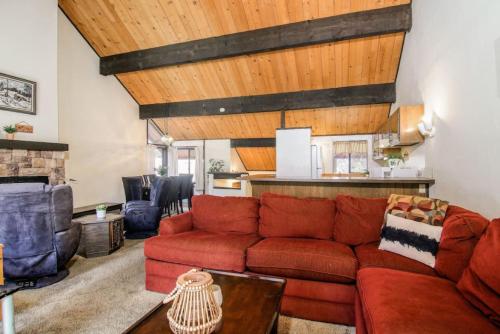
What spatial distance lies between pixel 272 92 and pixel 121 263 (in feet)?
14.5

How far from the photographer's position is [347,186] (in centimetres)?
322

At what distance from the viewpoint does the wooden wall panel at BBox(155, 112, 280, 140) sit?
22.9 feet

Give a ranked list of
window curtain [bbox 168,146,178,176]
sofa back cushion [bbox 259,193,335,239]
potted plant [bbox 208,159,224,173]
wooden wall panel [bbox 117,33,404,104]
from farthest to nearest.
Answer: window curtain [bbox 168,146,178,176] → potted plant [bbox 208,159,224,173] → wooden wall panel [bbox 117,33,404,104] → sofa back cushion [bbox 259,193,335,239]

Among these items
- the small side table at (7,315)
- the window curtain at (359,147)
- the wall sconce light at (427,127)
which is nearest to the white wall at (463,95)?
the wall sconce light at (427,127)

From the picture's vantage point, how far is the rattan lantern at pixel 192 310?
101 cm

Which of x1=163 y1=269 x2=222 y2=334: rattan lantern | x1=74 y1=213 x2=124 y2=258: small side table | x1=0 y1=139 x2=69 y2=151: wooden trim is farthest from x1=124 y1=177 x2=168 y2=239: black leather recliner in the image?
x1=163 y1=269 x2=222 y2=334: rattan lantern

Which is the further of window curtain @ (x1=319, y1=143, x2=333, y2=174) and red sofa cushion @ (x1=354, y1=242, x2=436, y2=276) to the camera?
window curtain @ (x1=319, y1=143, x2=333, y2=174)

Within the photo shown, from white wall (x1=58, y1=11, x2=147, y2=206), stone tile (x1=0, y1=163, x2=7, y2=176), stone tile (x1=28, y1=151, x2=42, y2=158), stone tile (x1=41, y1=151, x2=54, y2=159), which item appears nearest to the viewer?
stone tile (x1=0, y1=163, x2=7, y2=176)

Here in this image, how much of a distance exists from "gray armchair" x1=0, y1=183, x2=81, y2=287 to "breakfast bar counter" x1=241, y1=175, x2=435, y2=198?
2153mm

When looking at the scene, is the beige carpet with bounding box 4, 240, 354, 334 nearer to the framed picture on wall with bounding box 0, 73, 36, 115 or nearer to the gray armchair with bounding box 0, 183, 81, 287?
the gray armchair with bounding box 0, 183, 81, 287

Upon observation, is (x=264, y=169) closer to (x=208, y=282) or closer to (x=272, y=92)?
(x=272, y=92)

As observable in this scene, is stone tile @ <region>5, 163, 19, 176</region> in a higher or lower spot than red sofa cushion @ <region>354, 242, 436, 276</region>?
higher

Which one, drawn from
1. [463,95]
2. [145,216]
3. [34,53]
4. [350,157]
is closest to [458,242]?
[463,95]

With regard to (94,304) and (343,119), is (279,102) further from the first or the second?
(94,304)
